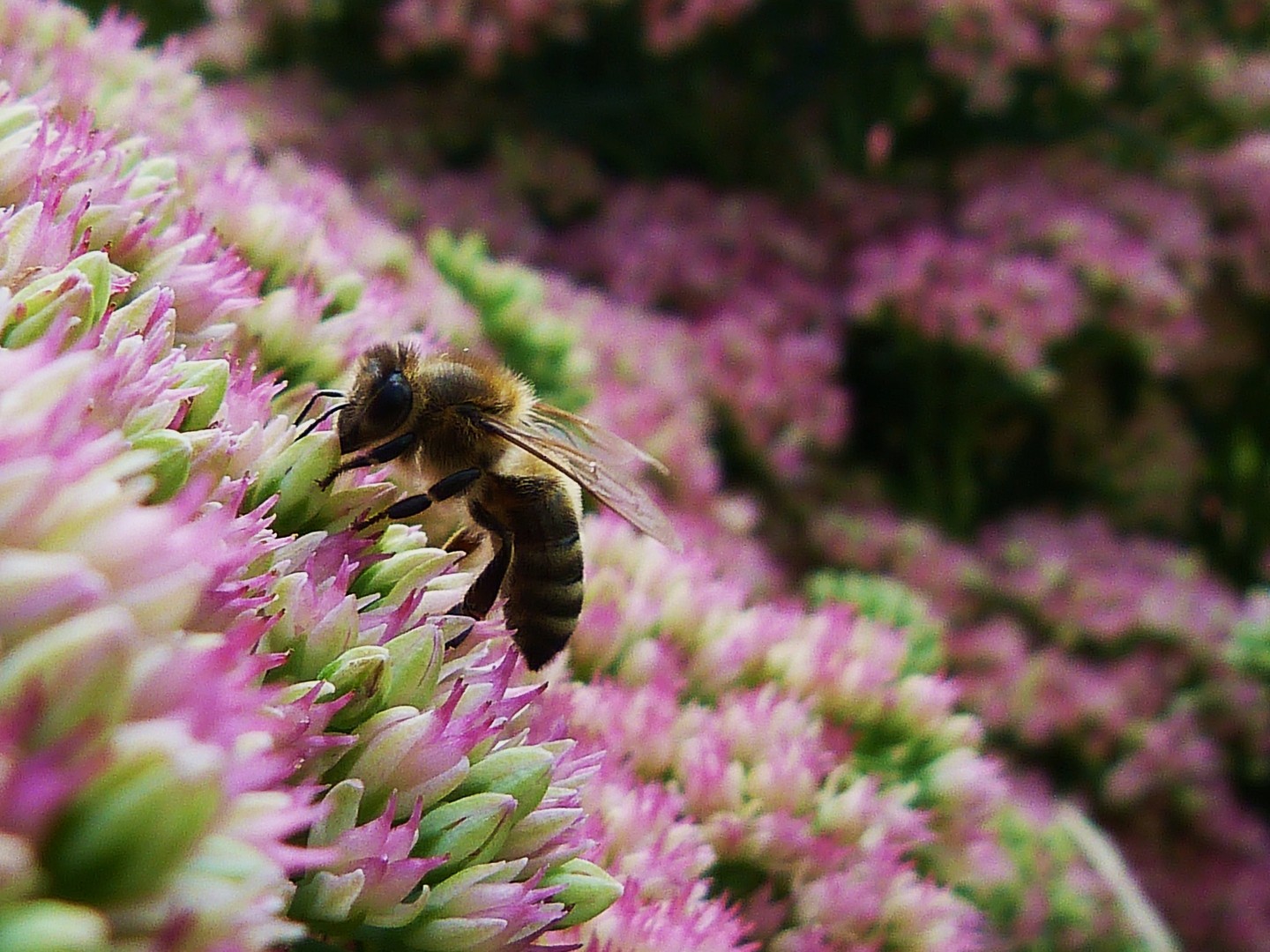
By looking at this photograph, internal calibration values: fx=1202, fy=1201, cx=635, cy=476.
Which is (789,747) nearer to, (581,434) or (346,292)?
(581,434)

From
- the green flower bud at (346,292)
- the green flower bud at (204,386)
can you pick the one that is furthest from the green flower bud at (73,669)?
the green flower bud at (346,292)

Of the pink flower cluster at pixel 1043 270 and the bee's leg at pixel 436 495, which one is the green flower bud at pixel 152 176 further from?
the pink flower cluster at pixel 1043 270

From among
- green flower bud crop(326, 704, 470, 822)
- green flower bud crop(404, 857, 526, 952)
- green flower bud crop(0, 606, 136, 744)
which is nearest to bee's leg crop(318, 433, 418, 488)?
green flower bud crop(326, 704, 470, 822)

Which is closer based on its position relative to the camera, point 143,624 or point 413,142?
point 143,624

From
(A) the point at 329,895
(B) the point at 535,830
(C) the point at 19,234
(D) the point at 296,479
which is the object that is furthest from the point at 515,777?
(C) the point at 19,234

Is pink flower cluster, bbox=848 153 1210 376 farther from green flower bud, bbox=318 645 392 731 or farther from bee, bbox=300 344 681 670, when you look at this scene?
green flower bud, bbox=318 645 392 731

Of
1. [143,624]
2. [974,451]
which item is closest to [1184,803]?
[974,451]

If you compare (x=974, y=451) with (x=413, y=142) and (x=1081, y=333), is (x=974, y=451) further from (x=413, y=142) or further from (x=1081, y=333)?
(x=413, y=142)
